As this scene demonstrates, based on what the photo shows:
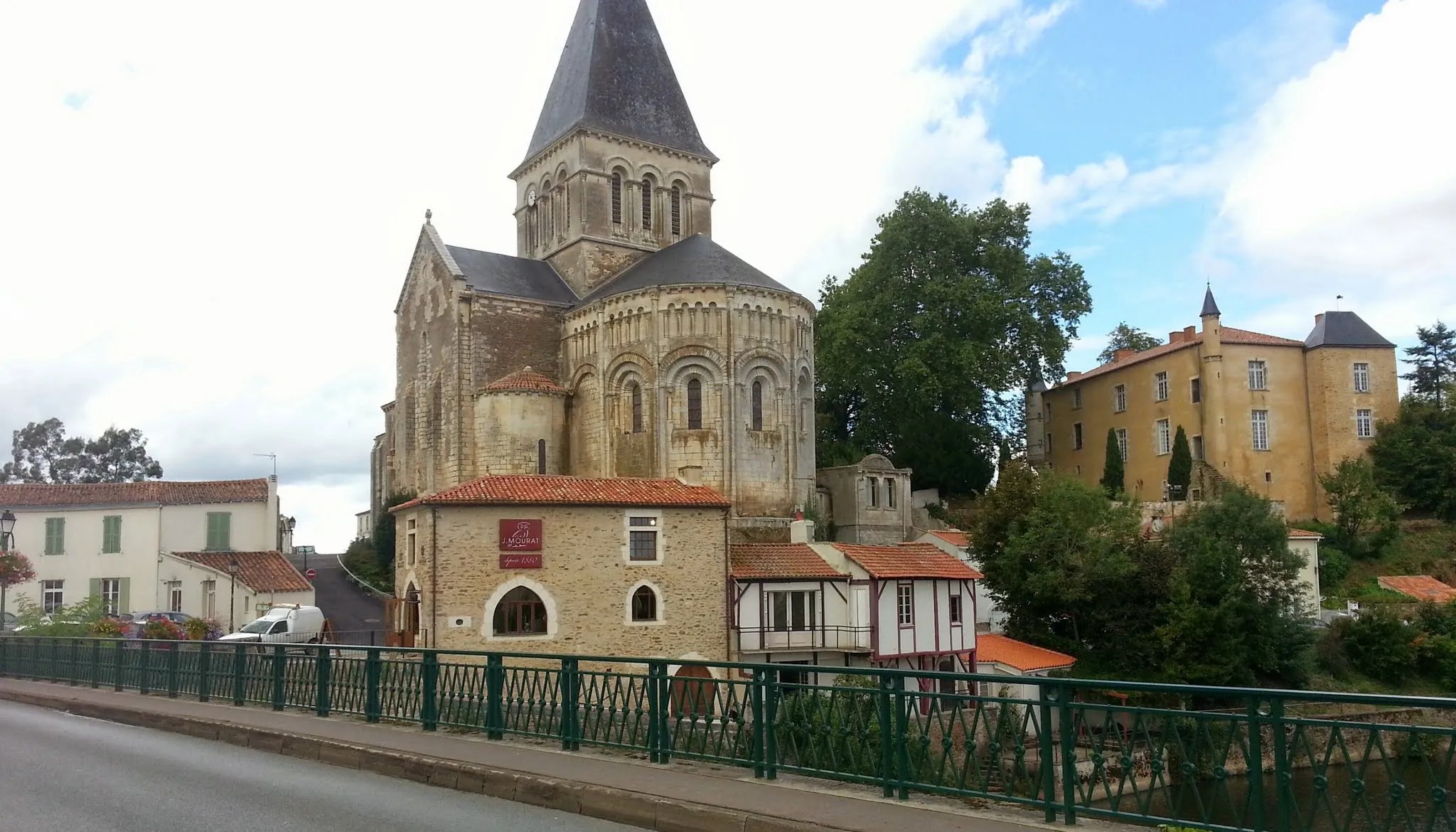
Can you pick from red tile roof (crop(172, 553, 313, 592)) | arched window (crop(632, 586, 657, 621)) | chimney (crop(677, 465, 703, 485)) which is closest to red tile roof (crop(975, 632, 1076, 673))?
chimney (crop(677, 465, 703, 485))

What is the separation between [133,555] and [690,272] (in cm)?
2052

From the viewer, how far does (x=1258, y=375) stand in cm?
4531

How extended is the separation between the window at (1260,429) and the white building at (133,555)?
35.5 metres

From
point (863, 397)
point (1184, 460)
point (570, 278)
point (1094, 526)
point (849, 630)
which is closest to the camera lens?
point (849, 630)

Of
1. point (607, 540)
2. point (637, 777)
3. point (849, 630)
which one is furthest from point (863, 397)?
point (637, 777)

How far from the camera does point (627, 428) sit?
35406mm

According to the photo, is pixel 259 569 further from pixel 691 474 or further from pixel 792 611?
pixel 792 611

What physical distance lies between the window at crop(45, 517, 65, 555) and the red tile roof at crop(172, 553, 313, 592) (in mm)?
3552

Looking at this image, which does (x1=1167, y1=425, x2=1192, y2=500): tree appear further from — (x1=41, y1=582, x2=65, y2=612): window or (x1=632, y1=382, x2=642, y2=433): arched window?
(x1=41, y1=582, x2=65, y2=612): window

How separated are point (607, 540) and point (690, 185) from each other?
833 inches

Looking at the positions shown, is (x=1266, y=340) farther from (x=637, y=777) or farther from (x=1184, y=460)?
(x=637, y=777)

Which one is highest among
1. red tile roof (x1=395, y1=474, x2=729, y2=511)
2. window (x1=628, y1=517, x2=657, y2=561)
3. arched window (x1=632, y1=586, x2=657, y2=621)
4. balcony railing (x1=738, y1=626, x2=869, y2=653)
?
red tile roof (x1=395, y1=474, x2=729, y2=511)

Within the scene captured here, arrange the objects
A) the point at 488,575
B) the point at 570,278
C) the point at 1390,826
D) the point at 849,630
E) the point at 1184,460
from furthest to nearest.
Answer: the point at 1184,460 < the point at 570,278 < the point at 849,630 < the point at 488,575 < the point at 1390,826

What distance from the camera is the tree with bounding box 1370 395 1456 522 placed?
42.5m
